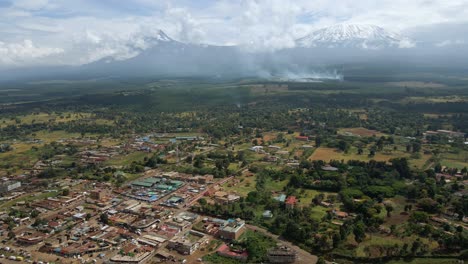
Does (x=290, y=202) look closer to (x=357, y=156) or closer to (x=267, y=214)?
(x=267, y=214)

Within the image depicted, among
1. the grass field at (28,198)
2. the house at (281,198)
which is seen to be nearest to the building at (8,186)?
the grass field at (28,198)

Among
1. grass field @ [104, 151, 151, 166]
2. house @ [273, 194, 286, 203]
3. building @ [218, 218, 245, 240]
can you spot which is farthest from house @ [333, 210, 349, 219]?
grass field @ [104, 151, 151, 166]

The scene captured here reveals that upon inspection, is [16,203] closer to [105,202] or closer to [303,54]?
[105,202]

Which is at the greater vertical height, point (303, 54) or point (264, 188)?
point (303, 54)

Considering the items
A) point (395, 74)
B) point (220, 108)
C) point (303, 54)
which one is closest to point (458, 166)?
point (220, 108)

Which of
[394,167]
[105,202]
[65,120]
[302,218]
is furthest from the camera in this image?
[65,120]

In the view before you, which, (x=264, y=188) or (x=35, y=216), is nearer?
(x=35, y=216)

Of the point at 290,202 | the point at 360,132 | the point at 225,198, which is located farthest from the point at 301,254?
the point at 360,132
